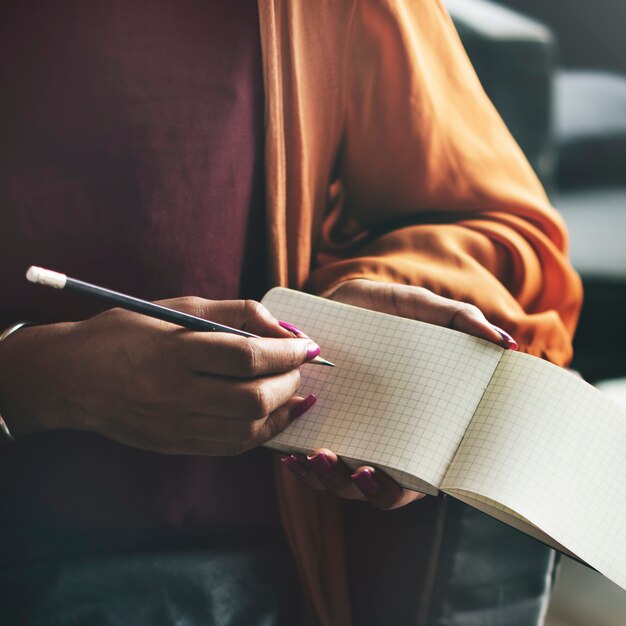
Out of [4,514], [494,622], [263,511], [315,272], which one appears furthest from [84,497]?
[494,622]

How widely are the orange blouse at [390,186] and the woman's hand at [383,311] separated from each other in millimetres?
32

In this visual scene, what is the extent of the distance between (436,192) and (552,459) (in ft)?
1.00

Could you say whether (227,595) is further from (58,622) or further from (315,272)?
(315,272)

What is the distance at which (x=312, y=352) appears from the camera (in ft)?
1.76

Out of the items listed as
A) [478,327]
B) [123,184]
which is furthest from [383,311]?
[123,184]

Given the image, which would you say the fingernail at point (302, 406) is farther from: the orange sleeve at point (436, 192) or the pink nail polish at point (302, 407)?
the orange sleeve at point (436, 192)

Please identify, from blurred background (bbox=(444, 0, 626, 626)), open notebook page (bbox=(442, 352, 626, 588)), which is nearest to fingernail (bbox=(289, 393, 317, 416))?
open notebook page (bbox=(442, 352, 626, 588))

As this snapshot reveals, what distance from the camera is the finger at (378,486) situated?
530 millimetres

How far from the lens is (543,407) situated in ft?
1.72

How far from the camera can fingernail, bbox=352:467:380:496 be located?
0.53m

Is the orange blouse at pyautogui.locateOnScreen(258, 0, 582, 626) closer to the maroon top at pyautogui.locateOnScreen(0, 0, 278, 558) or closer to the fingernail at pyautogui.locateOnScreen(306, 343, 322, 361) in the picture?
the maroon top at pyautogui.locateOnScreen(0, 0, 278, 558)

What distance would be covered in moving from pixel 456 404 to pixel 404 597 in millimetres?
245

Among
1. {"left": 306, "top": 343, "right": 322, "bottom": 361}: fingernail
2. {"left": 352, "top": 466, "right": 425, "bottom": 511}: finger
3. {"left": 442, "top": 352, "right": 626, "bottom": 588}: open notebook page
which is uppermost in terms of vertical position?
{"left": 306, "top": 343, "right": 322, "bottom": 361}: fingernail

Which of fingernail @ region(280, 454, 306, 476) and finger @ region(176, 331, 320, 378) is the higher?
finger @ region(176, 331, 320, 378)
